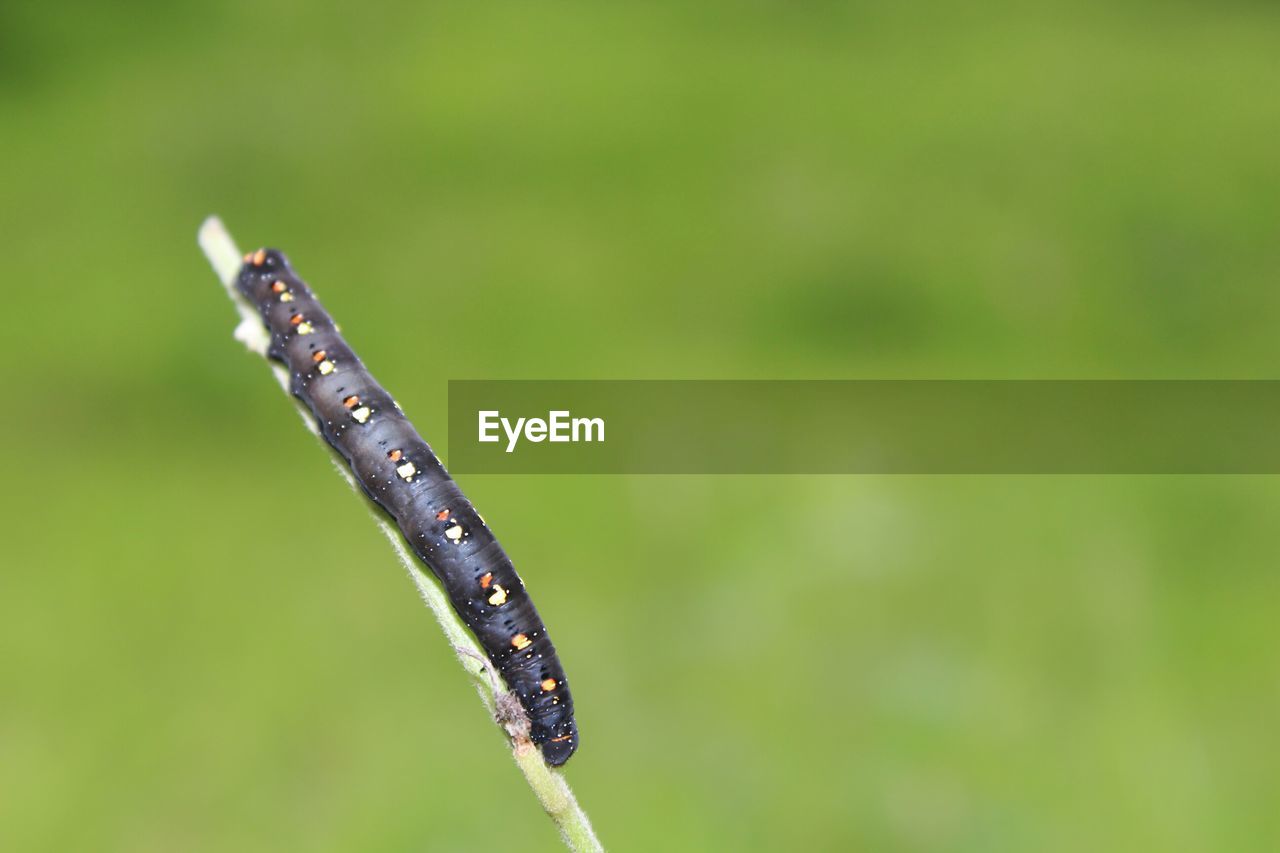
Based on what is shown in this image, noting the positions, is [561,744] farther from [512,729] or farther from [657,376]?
[657,376]

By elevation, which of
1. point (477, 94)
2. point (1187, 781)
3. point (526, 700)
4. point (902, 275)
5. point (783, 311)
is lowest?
point (526, 700)

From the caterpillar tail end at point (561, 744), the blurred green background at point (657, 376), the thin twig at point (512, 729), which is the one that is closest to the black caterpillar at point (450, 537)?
the caterpillar tail end at point (561, 744)

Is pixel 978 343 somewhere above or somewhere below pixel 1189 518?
above

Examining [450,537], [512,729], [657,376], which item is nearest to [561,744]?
[450,537]

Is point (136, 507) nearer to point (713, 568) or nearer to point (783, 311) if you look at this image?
point (713, 568)

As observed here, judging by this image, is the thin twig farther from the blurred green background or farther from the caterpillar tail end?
the blurred green background

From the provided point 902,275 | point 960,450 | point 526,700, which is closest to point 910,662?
point 960,450

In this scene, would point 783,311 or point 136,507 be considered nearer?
point 136,507
